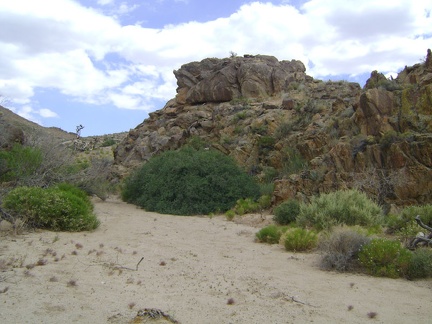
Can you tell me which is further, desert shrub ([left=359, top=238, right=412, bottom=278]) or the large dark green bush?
the large dark green bush

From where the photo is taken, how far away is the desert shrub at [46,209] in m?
13.6

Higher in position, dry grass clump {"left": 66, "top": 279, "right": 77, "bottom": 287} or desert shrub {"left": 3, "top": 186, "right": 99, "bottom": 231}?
desert shrub {"left": 3, "top": 186, "right": 99, "bottom": 231}

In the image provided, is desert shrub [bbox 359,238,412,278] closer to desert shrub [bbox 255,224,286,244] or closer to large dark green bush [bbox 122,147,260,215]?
desert shrub [bbox 255,224,286,244]

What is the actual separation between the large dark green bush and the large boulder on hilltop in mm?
12361

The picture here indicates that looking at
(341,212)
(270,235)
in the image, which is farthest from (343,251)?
(341,212)

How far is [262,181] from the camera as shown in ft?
85.3

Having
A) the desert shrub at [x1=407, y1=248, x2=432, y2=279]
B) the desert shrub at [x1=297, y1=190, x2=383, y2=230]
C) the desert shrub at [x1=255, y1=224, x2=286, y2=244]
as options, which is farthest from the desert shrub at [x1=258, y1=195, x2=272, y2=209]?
the desert shrub at [x1=407, y1=248, x2=432, y2=279]

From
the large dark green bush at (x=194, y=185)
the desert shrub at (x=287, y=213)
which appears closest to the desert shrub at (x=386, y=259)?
the desert shrub at (x=287, y=213)

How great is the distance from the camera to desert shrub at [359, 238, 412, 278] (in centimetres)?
938

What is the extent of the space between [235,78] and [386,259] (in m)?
30.6

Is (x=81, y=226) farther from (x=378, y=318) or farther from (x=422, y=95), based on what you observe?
(x=422, y=95)

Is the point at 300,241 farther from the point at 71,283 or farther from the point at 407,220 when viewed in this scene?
the point at 71,283

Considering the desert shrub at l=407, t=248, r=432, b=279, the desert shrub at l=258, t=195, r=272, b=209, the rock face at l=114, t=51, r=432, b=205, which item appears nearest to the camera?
the desert shrub at l=407, t=248, r=432, b=279

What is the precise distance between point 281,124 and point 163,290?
857 inches
